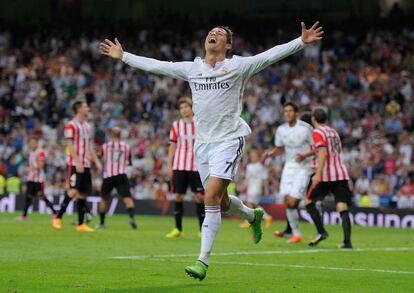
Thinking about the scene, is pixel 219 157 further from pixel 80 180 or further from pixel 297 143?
pixel 80 180

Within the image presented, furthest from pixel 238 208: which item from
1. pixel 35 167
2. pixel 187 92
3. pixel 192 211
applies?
pixel 187 92

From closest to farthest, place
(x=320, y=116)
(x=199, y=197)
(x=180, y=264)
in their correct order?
1. (x=180, y=264)
2. (x=320, y=116)
3. (x=199, y=197)

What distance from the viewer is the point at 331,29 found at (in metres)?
37.2

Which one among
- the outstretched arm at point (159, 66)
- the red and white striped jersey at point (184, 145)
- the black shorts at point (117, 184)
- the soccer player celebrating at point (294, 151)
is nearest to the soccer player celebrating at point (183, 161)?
the red and white striped jersey at point (184, 145)

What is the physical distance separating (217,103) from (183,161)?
7.85m

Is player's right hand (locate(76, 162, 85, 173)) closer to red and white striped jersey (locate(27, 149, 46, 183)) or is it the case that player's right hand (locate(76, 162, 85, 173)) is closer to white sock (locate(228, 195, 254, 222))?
red and white striped jersey (locate(27, 149, 46, 183))

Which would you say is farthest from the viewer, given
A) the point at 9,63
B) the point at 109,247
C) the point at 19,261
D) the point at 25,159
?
the point at 9,63

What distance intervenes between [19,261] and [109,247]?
2.83 meters

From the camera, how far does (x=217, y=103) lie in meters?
10.8

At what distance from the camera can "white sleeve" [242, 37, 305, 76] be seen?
1048 centimetres

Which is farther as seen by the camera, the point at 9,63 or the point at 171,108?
the point at 9,63

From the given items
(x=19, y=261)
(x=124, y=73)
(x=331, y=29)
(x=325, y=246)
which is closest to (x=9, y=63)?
(x=124, y=73)

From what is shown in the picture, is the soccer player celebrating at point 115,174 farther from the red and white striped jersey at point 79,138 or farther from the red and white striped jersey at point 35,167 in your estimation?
the red and white striped jersey at point 35,167

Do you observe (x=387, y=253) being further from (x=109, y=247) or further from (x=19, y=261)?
(x=19, y=261)
